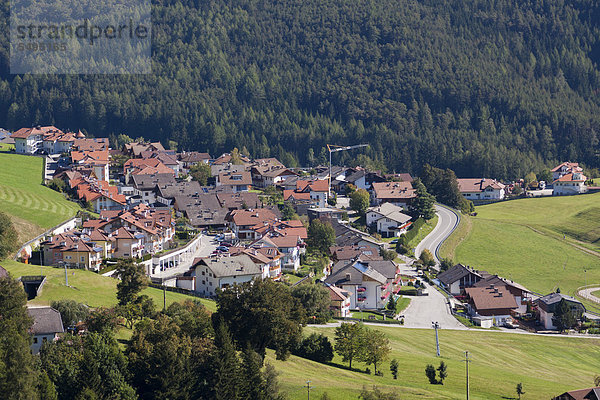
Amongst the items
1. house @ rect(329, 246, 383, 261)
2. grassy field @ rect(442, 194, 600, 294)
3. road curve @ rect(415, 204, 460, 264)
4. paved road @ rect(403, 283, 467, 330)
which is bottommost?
grassy field @ rect(442, 194, 600, 294)

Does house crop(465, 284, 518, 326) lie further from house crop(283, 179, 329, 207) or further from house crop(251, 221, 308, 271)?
house crop(283, 179, 329, 207)

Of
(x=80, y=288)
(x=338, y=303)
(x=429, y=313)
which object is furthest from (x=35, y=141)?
(x=429, y=313)

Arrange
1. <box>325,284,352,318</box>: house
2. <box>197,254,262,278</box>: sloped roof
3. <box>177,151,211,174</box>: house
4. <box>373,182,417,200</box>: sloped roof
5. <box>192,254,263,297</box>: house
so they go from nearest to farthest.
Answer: <box>192,254,263,297</box>: house < <box>197,254,262,278</box>: sloped roof < <box>325,284,352,318</box>: house < <box>373,182,417,200</box>: sloped roof < <box>177,151,211,174</box>: house

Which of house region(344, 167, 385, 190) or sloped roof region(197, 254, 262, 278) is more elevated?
sloped roof region(197, 254, 262, 278)

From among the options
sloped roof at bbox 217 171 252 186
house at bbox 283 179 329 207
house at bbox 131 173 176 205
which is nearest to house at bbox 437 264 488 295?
house at bbox 283 179 329 207

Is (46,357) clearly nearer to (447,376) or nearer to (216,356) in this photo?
(216,356)

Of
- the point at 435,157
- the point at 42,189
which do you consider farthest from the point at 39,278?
the point at 435,157

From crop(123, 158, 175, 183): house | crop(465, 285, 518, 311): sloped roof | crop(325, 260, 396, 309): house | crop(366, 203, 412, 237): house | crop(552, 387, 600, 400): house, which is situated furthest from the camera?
crop(123, 158, 175, 183): house

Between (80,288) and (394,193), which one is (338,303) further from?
(394,193)
